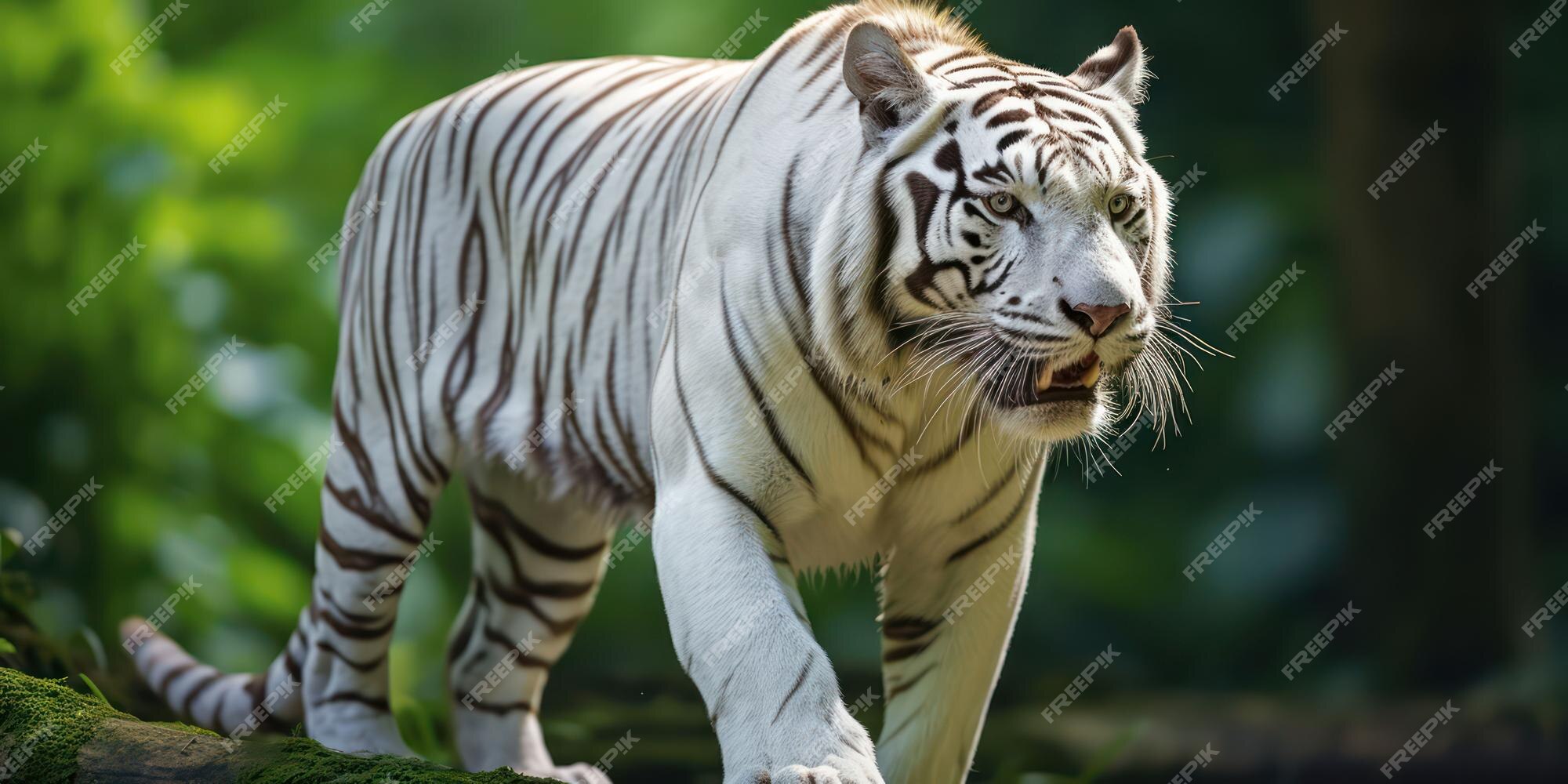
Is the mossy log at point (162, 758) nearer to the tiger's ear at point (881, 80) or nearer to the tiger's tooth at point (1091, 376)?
the tiger's tooth at point (1091, 376)

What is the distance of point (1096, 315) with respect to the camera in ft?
6.43

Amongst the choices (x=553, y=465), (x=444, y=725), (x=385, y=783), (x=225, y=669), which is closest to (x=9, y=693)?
(x=385, y=783)

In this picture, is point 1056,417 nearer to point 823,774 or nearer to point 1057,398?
point 1057,398

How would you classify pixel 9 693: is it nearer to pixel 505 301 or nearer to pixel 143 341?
pixel 505 301

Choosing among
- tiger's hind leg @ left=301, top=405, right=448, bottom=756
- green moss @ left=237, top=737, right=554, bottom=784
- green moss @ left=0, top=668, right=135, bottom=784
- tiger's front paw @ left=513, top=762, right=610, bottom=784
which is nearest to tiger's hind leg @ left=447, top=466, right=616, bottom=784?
tiger's front paw @ left=513, top=762, right=610, bottom=784

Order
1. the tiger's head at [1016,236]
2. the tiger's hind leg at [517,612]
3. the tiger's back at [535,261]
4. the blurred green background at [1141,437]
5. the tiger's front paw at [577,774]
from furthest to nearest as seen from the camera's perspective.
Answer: the blurred green background at [1141,437] → the tiger's hind leg at [517,612] → the tiger's front paw at [577,774] → the tiger's back at [535,261] → the tiger's head at [1016,236]

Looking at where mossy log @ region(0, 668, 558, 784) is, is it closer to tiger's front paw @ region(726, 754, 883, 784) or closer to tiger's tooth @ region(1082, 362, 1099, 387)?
tiger's front paw @ region(726, 754, 883, 784)

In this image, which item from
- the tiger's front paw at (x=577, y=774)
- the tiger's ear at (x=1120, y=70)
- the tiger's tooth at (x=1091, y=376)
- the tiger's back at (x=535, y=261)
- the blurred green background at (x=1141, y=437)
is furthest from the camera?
the blurred green background at (x=1141, y=437)

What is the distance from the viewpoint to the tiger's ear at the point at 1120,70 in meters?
2.32

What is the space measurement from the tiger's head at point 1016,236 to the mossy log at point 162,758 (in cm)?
82

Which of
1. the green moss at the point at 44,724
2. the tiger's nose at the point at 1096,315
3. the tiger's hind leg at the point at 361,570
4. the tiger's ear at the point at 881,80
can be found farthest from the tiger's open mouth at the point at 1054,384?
the tiger's hind leg at the point at 361,570

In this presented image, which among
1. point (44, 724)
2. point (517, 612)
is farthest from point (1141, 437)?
point (44, 724)

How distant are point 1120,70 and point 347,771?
1.51m

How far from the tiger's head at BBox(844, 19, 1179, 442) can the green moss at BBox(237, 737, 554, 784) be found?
819 mm
